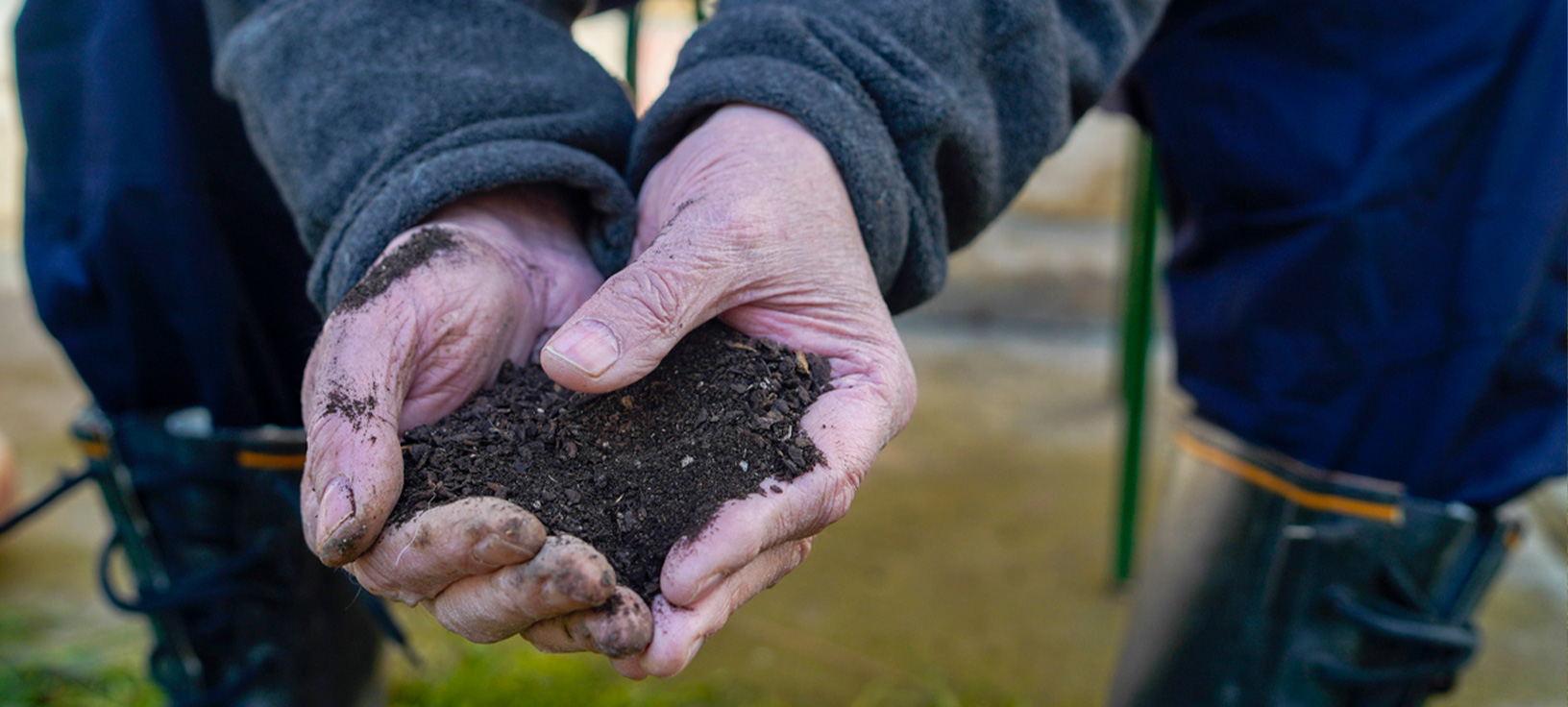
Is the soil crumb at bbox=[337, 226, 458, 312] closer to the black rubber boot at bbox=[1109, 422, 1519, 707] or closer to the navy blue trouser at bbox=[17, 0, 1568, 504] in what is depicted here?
the navy blue trouser at bbox=[17, 0, 1568, 504]

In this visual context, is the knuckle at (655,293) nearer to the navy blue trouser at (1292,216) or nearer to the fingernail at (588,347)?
the fingernail at (588,347)

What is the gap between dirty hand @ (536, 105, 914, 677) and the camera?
0.61 m

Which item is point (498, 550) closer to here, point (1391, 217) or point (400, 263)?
point (400, 263)

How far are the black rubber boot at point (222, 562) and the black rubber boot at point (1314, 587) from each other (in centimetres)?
97

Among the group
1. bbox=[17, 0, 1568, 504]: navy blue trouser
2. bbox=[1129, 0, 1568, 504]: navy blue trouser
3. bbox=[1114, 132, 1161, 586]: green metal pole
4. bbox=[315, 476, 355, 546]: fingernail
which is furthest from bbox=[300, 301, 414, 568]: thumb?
bbox=[1114, 132, 1161, 586]: green metal pole

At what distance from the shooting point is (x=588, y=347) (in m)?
0.61

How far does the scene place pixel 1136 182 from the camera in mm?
1876

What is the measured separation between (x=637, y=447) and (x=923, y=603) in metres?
1.18

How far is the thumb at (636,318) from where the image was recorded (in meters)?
0.61

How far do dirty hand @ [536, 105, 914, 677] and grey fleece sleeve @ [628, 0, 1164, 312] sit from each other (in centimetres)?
2

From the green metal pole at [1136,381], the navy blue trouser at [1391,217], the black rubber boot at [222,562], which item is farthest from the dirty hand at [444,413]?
the green metal pole at [1136,381]

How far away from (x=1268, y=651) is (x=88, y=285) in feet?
4.43

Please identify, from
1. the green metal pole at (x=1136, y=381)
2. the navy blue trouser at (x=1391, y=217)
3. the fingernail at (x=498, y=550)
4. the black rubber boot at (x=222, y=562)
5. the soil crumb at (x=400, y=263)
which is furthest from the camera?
the green metal pole at (x=1136, y=381)

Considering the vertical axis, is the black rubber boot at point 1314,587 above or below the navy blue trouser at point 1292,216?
below
